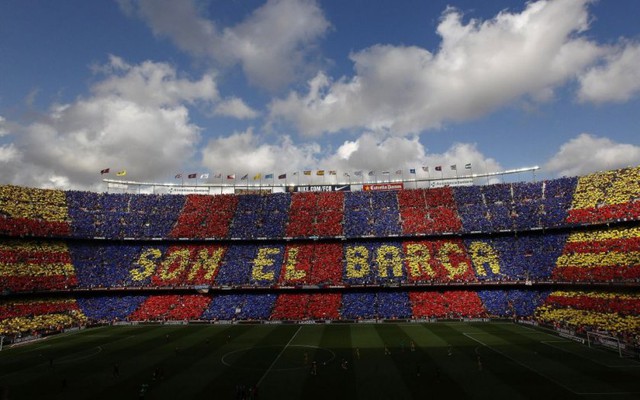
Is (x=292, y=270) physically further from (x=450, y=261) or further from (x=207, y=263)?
(x=450, y=261)

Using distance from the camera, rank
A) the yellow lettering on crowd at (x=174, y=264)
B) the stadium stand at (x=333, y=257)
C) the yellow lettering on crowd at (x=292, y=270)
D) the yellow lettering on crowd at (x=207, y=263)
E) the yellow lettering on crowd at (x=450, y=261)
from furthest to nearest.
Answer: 1. the yellow lettering on crowd at (x=207, y=263)
2. the yellow lettering on crowd at (x=174, y=264)
3. the yellow lettering on crowd at (x=292, y=270)
4. the yellow lettering on crowd at (x=450, y=261)
5. the stadium stand at (x=333, y=257)

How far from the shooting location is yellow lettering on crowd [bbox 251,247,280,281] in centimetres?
7725

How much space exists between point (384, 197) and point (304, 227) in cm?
2138

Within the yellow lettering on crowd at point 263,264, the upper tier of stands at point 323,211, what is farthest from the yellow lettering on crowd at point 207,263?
the yellow lettering on crowd at point 263,264

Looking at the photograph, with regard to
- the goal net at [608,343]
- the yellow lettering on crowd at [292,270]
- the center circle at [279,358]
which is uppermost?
the yellow lettering on crowd at [292,270]

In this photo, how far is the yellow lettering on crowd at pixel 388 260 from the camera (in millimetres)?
76000

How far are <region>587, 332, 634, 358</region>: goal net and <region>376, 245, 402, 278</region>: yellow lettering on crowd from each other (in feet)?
107

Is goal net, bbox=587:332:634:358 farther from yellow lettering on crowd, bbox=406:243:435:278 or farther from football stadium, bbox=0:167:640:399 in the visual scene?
yellow lettering on crowd, bbox=406:243:435:278

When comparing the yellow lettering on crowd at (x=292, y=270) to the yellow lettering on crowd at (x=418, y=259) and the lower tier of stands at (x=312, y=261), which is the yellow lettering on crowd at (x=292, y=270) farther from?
the yellow lettering on crowd at (x=418, y=259)

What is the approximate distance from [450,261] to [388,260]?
1166 cm

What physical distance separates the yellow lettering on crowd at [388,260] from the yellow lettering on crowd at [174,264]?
38.5 m

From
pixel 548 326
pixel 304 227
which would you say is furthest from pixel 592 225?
pixel 304 227

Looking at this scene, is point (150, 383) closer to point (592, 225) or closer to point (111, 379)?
point (111, 379)

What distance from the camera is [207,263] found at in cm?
8112
